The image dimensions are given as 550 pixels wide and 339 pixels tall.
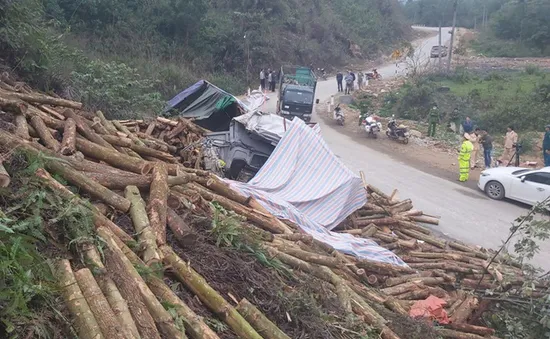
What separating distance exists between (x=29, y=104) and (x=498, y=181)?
12.7 m

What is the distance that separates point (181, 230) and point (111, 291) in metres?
1.54

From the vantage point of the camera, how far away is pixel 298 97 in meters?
25.4

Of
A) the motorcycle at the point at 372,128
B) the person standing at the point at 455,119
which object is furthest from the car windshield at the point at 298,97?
the person standing at the point at 455,119

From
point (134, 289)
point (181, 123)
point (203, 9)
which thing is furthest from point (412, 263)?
point (203, 9)

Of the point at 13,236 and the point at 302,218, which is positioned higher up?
the point at 13,236

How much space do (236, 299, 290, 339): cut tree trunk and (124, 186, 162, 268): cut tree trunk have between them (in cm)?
95

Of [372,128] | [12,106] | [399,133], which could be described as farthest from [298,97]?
[12,106]

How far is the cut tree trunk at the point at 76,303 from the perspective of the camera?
368 centimetres

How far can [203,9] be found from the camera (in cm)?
3312

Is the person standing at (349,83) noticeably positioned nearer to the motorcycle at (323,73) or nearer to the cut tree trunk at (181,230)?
the motorcycle at (323,73)

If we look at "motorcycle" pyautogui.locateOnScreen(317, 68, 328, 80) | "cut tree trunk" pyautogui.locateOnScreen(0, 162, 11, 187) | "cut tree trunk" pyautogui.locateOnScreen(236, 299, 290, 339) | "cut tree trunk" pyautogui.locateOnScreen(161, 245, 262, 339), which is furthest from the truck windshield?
"cut tree trunk" pyautogui.locateOnScreen(0, 162, 11, 187)

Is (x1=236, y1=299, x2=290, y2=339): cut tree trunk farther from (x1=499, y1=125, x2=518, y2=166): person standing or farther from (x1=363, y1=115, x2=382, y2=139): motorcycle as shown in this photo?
(x1=363, y1=115, x2=382, y2=139): motorcycle

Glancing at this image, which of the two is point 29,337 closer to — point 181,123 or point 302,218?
point 302,218

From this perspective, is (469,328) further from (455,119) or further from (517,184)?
(455,119)
